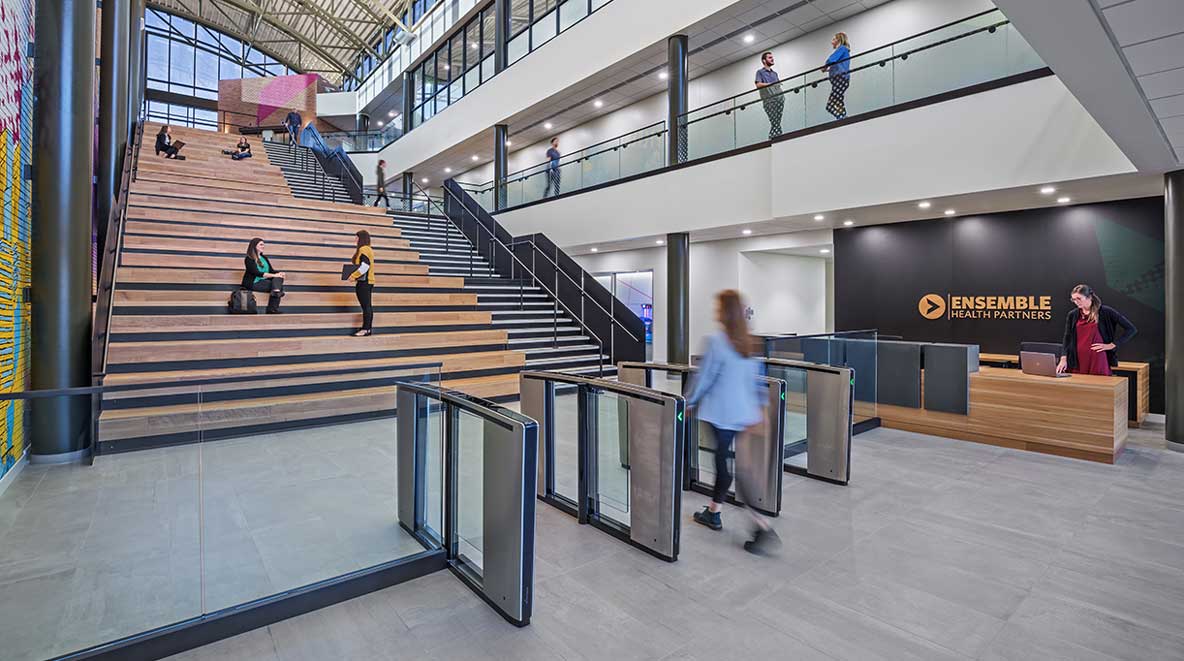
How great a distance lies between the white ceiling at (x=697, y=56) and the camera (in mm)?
10484

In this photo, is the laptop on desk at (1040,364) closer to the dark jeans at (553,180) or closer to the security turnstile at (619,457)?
the security turnstile at (619,457)

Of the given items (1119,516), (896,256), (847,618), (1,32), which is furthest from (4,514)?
(896,256)

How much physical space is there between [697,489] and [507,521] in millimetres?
2174

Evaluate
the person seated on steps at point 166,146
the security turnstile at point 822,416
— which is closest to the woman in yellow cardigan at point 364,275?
the security turnstile at point 822,416

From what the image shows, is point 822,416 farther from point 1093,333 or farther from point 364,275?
point 364,275

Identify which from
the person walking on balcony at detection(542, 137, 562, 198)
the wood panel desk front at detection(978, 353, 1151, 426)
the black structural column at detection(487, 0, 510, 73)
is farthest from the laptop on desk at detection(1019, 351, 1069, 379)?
the black structural column at detection(487, 0, 510, 73)

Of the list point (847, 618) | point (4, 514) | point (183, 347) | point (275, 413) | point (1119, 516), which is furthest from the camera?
point (183, 347)

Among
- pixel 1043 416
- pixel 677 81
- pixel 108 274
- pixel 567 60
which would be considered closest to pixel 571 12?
pixel 567 60

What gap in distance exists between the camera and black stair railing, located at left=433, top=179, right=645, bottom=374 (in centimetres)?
1030

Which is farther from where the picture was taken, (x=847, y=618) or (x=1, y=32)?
(x=1, y=32)

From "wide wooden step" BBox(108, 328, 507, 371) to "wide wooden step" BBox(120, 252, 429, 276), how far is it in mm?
1595

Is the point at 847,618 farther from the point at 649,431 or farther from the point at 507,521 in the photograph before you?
the point at 507,521

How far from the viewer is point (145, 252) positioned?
7.73m

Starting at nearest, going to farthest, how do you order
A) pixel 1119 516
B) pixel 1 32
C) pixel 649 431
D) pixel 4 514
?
pixel 4 514 < pixel 649 431 < pixel 1119 516 < pixel 1 32
